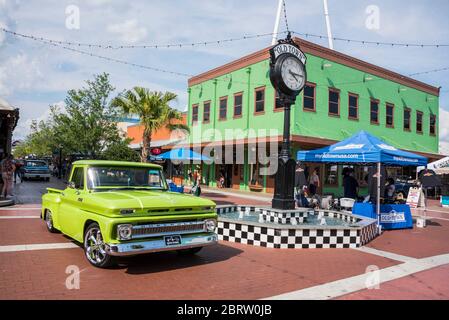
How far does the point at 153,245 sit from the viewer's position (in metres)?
5.27

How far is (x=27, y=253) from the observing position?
625 centimetres

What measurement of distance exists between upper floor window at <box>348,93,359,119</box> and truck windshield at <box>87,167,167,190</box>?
19.9 meters

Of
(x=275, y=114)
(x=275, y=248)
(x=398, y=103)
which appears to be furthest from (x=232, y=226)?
(x=398, y=103)

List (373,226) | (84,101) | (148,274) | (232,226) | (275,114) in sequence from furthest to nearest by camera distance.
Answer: (275,114)
(84,101)
(373,226)
(232,226)
(148,274)

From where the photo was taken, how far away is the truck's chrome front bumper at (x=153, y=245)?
16.4 feet

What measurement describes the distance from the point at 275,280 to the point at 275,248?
85.2 inches

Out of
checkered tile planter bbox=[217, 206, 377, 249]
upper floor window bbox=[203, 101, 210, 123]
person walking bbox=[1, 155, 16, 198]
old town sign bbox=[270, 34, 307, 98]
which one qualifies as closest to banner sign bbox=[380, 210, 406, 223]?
checkered tile planter bbox=[217, 206, 377, 249]

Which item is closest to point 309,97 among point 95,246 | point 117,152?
point 117,152

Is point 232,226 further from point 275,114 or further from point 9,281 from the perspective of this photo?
point 275,114

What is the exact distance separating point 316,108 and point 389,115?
8.12 m

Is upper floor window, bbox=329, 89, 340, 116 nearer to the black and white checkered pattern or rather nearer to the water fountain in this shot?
the water fountain

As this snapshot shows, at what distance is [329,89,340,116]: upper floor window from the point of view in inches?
906

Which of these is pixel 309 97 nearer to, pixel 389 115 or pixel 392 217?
pixel 389 115
